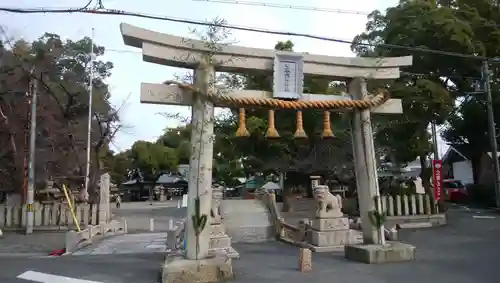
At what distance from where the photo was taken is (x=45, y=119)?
2139 centimetres

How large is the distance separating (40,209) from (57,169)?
5.12m

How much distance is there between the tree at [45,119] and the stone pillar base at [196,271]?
553 inches

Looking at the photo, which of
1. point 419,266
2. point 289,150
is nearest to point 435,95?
point 289,150

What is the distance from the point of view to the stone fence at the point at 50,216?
701 inches

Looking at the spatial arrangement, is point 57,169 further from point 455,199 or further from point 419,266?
point 455,199

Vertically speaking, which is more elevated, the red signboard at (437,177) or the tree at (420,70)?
the tree at (420,70)

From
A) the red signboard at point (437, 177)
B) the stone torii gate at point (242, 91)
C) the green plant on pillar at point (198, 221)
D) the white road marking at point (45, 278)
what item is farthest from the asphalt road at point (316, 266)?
the red signboard at point (437, 177)

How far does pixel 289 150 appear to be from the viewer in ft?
74.2

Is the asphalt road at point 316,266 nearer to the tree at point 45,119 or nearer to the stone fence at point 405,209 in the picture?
the stone fence at point 405,209

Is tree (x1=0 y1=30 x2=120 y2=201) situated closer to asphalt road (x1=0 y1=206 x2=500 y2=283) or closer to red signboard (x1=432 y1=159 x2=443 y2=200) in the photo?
asphalt road (x1=0 y1=206 x2=500 y2=283)

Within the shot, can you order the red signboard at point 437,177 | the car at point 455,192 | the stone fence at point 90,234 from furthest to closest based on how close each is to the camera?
1. the car at point 455,192
2. the red signboard at point 437,177
3. the stone fence at point 90,234

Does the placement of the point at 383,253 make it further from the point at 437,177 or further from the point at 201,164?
the point at 437,177

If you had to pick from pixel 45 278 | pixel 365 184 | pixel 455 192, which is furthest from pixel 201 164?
pixel 455 192

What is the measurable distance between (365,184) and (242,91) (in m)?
3.64
